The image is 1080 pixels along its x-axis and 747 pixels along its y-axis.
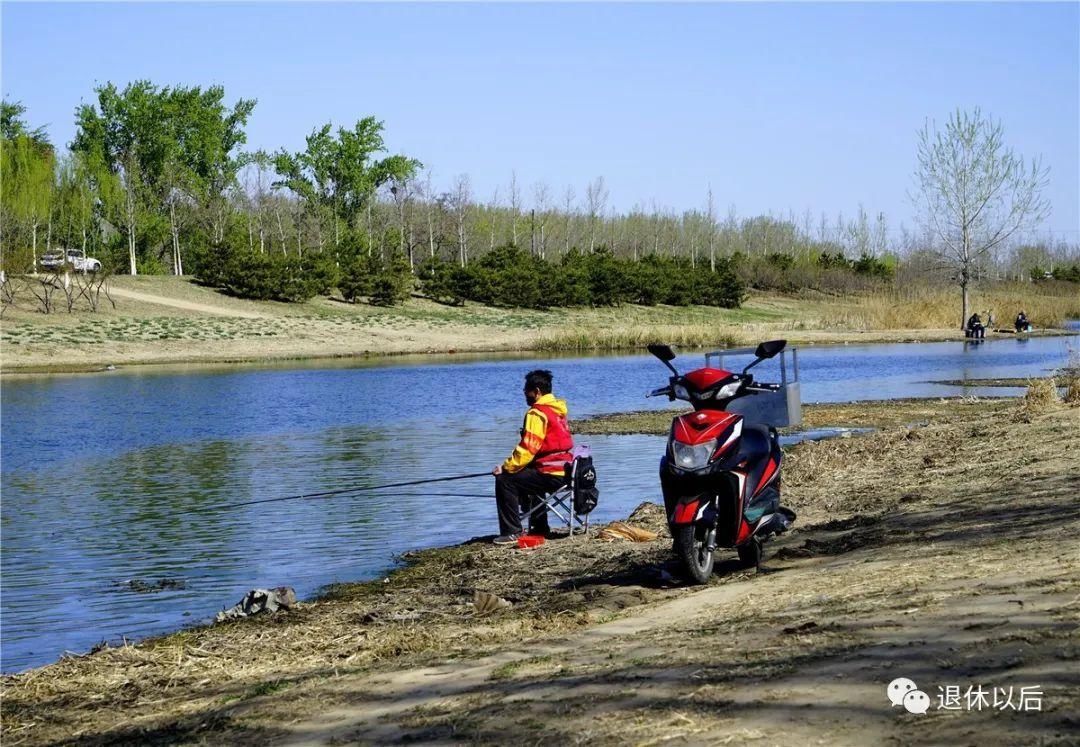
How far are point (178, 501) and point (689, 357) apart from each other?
2862 centimetres

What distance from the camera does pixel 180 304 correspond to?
59750mm

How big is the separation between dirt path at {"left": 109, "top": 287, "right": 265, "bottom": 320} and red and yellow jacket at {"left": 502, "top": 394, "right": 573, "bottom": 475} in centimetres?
4744

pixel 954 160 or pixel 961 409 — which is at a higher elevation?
pixel 954 160

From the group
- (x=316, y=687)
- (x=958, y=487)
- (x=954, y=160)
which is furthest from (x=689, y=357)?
(x=316, y=687)

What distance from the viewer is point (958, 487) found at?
447 inches

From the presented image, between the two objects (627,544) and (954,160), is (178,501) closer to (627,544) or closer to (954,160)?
(627,544)

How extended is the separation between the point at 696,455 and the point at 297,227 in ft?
262

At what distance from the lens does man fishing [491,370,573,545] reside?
11219 mm

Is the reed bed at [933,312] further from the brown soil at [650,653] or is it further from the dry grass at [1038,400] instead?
the brown soil at [650,653]

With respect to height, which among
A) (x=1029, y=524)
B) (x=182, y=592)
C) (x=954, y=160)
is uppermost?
(x=954, y=160)

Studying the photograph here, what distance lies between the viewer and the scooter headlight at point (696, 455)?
809 centimetres

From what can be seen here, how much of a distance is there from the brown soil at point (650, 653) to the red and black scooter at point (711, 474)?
0.30 m

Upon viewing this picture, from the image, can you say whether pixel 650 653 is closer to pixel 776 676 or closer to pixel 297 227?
pixel 776 676

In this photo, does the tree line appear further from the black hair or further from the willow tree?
the black hair
